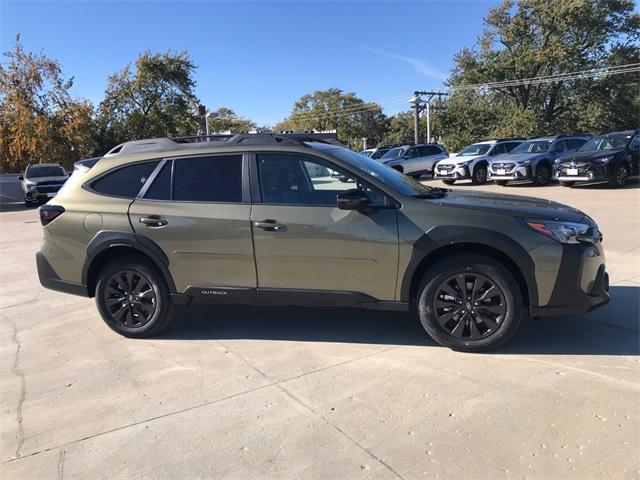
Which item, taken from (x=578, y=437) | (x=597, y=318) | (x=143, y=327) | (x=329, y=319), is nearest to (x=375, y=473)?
(x=578, y=437)

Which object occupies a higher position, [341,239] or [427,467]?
[341,239]

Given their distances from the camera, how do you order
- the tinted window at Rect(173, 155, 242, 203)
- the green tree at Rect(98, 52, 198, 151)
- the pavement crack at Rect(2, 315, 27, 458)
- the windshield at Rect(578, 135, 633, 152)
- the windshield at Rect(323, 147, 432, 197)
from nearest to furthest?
the pavement crack at Rect(2, 315, 27, 458)
the windshield at Rect(323, 147, 432, 197)
the tinted window at Rect(173, 155, 242, 203)
the windshield at Rect(578, 135, 633, 152)
the green tree at Rect(98, 52, 198, 151)

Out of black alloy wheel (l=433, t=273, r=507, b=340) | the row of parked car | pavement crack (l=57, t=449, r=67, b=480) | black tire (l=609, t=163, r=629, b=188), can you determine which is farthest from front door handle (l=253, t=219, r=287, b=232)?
black tire (l=609, t=163, r=629, b=188)

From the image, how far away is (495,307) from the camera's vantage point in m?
4.09

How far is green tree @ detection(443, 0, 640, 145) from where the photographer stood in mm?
43094

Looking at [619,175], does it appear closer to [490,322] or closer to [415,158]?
[415,158]

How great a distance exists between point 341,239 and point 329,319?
4.08 feet

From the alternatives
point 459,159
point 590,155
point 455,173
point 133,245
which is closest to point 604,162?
point 590,155

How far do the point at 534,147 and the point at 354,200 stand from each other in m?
17.9

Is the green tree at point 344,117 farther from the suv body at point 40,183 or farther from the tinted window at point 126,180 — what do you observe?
the tinted window at point 126,180

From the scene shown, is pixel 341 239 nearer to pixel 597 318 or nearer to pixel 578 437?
pixel 578 437

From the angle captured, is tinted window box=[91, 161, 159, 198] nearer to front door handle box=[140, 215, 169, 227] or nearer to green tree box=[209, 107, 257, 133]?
front door handle box=[140, 215, 169, 227]

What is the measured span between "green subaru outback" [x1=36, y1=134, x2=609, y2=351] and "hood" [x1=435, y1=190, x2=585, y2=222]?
17 millimetres

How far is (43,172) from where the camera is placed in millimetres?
22375
